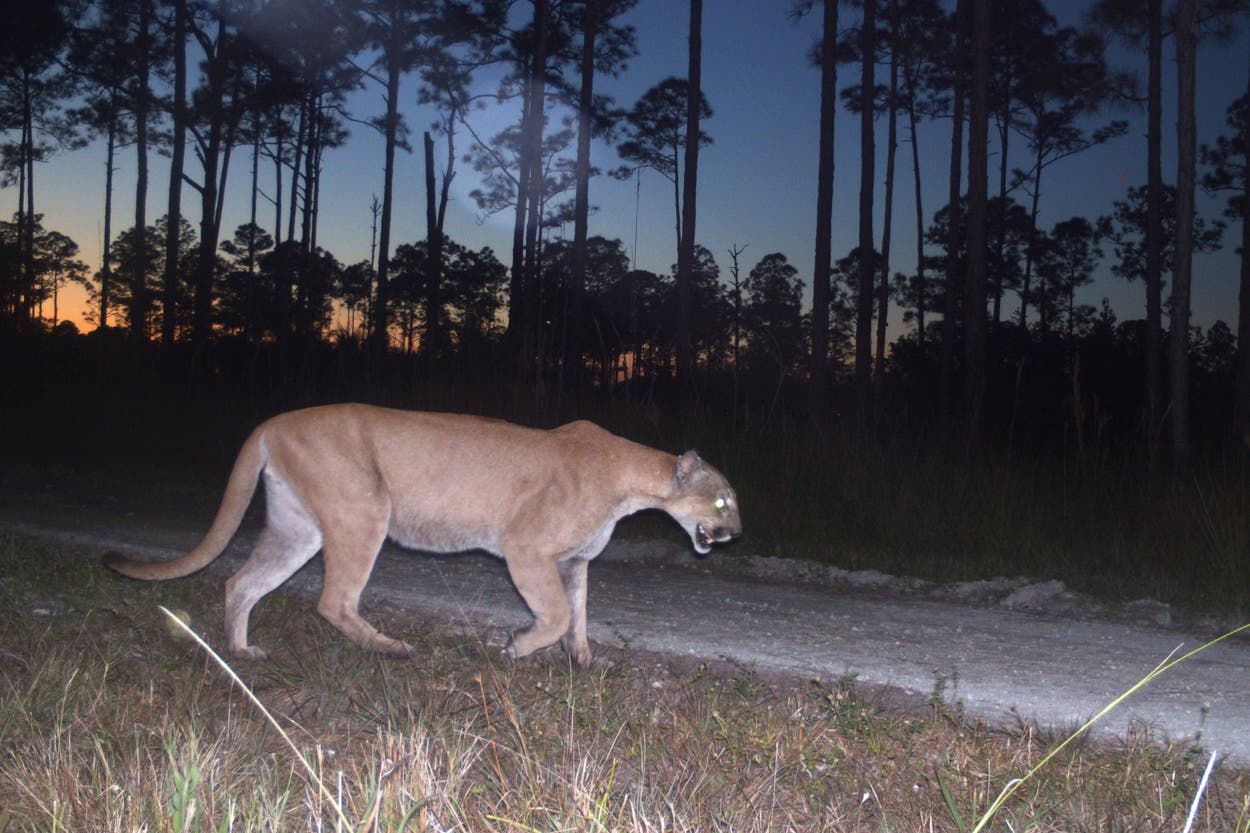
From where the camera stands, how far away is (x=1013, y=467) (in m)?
10.4

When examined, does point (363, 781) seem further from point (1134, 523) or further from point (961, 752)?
point (1134, 523)

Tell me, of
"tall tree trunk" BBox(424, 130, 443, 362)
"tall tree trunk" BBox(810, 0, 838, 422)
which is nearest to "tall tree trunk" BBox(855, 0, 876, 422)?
"tall tree trunk" BBox(810, 0, 838, 422)

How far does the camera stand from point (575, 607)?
5.53 metres

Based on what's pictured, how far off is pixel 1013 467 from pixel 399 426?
7109mm

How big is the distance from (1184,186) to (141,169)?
114 feet

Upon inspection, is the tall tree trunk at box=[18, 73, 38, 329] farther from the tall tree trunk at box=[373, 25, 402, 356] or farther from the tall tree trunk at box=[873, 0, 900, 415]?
the tall tree trunk at box=[873, 0, 900, 415]

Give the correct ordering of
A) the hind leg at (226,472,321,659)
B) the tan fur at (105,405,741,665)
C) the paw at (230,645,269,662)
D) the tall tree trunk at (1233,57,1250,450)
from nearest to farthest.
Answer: the paw at (230,645,269,662) → the tan fur at (105,405,741,665) → the hind leg at (226,472,321,659) → the tall tree trunk at (1233,57,1250,450)

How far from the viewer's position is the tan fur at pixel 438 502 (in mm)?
5270

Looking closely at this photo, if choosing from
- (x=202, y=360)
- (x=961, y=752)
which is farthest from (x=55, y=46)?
(x=961, y=752)

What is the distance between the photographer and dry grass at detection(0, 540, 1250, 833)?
3.05 metres

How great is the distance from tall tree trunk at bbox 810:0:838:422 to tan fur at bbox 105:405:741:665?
45.2ft

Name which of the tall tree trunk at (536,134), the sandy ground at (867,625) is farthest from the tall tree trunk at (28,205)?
the sandy ground at (867,625)

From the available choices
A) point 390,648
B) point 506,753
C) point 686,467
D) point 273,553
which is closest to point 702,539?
point 686,467

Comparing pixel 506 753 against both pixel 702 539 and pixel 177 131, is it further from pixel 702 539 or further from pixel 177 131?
pixel 177 131
